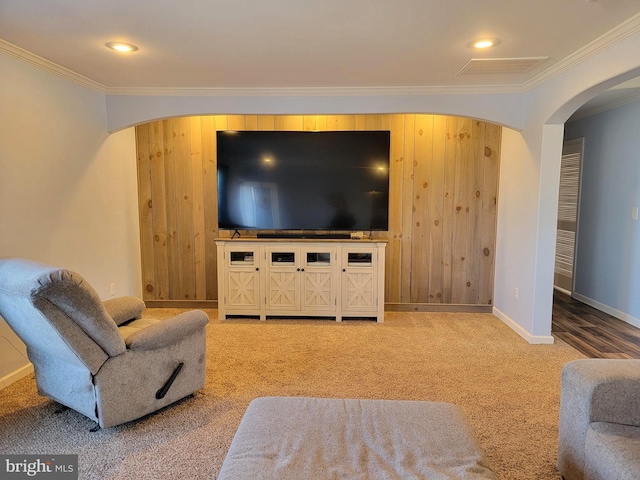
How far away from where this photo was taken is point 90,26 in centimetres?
250

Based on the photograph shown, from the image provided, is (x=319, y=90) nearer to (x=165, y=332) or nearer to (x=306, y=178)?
(x=306, y=178)

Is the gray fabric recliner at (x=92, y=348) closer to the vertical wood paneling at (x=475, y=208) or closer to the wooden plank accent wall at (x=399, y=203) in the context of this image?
the wooden plank accent wall at (x=399, y=203)

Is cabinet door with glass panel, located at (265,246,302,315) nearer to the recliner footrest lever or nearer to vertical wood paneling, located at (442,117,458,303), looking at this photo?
vertical wood paneling, located at (442,117,458,303)

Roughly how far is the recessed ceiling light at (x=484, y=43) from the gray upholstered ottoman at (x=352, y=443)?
228 cm

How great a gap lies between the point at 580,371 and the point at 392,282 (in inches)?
120

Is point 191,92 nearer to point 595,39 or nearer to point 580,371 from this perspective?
point 595,39

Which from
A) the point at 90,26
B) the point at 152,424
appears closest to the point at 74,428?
the point at 152,424

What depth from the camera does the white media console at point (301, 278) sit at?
171 inches

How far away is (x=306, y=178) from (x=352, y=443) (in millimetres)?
3283

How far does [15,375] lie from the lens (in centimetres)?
294

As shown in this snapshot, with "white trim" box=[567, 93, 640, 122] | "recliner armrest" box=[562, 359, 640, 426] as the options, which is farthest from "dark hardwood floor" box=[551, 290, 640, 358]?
"white trim" box=[567, 93, 640, 122]

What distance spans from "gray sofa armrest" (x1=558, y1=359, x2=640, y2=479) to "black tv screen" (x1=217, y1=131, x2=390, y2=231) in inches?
111

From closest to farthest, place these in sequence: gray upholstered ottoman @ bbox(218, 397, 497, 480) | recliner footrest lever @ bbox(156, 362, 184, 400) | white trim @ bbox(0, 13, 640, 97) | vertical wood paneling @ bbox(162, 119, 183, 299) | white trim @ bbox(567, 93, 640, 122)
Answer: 1. gray upholstered ottoman @ bbox(218, 397, 497, 480)
2. recliner footrest lever @ bbox(156, 362, 184, 400)
3. white trim @ bbox(0, 13, 640, 97)
4. white trim @ bbox(567, 93, 640, 122)
5. vertical wood paneling @ bbox(162, 119, 183, 299)

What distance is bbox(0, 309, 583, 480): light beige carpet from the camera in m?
2.10
